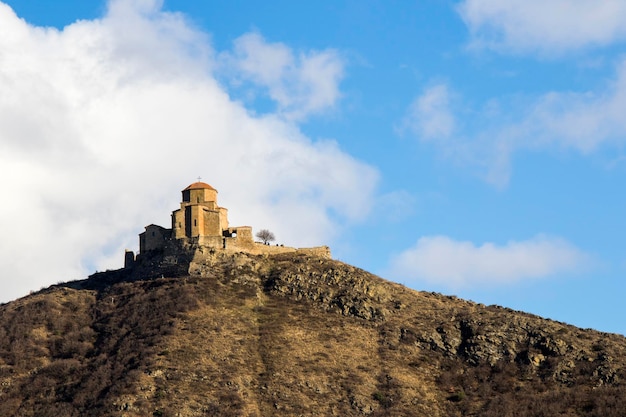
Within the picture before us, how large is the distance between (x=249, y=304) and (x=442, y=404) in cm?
2580

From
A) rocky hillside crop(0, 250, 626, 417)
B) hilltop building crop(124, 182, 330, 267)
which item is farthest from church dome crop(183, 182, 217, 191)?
rocky hillside crop(0, 250, 626, 417)

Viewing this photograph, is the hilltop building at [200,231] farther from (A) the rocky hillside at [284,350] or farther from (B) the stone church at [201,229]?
(A) the rocky hillside at [284,350]

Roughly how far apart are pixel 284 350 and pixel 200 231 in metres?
22.9

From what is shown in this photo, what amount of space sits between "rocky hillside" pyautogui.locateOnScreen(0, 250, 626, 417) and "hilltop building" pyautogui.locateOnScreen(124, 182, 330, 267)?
6.78 ft

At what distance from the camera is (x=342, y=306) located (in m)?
105

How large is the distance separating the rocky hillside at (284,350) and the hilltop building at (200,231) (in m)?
2.07

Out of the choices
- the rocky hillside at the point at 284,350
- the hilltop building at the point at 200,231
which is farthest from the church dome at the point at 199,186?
the rocky hillside at the point at 284,350

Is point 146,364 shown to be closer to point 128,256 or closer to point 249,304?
point 249,304

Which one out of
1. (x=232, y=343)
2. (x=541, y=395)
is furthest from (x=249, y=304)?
(x=541, y=395)

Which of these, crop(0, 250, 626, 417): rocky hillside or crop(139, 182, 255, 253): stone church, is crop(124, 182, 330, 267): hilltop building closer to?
crop(139, 182, 255, 253): stone church

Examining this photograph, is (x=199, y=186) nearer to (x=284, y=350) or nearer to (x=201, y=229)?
(x=201, y=229)

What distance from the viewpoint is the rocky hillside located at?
86.4 m

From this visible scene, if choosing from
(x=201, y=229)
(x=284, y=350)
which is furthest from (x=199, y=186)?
(x=284, y=350)

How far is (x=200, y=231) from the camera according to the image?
111 m
